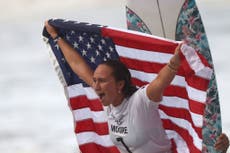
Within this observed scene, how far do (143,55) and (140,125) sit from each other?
4.04 feet

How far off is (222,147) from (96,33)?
225 centimetres

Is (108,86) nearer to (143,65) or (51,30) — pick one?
(143,65)

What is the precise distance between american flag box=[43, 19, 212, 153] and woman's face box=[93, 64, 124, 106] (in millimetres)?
808

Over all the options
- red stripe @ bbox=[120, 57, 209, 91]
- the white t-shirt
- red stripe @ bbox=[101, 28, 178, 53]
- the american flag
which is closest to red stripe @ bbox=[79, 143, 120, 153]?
the american flag

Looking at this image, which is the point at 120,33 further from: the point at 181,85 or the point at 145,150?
the point at 145,150

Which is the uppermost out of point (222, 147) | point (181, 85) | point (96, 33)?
point (96, 33)

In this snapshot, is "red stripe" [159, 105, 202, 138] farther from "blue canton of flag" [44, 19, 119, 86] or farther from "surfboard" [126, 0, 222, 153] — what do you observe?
"blue canton of flag" [44, 19, 119, 86]

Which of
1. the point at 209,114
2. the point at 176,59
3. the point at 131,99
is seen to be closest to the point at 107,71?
the point at 131,99

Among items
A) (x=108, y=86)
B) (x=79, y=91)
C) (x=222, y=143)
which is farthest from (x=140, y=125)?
(x=79, y=91)

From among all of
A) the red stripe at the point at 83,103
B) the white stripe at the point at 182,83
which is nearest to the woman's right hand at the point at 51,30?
the red stripe at the point at 83,103

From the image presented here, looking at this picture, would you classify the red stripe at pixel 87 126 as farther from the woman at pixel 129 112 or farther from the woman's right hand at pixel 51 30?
the woman at pixel 129 112

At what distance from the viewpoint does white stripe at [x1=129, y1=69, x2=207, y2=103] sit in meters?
7.17

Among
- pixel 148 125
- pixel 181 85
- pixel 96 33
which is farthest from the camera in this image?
pixel 96 33

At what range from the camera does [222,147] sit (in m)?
7.14
